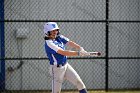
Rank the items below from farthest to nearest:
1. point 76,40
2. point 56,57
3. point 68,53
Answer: point 76,40
point 56,57
point 68,53

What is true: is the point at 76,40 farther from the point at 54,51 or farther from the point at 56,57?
the point at 54,51

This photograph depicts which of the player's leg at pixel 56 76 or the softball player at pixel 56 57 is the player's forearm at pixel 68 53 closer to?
the softball player at pixel 56 57

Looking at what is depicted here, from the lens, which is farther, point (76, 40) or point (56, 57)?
point (76, 40)

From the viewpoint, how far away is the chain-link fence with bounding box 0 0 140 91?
10.1m

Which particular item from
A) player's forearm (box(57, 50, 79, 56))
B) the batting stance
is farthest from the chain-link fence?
A: player's forearm (box(57, 50, 79, 56))

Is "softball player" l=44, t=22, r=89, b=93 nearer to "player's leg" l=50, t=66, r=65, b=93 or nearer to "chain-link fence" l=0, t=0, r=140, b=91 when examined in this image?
"player's leg" l=50, t=66, r=65, b=93

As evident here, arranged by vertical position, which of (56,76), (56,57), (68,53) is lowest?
(56,76)

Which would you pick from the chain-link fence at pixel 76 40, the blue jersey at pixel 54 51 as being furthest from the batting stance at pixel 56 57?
the chain-link fence at pixel 76 40

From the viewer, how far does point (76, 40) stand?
33.9 ft

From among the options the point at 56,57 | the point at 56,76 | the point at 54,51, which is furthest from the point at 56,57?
the point at 56,76

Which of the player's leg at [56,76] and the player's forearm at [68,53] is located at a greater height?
the player's forearm at [68,53]

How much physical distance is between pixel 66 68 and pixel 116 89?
3.03 m

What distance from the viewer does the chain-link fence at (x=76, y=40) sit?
1012 cm

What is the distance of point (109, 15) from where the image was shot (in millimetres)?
10266
